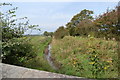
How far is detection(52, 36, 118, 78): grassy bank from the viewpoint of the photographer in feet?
7.55

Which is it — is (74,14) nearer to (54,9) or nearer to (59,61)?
(54,9)

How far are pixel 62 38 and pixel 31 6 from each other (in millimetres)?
1213

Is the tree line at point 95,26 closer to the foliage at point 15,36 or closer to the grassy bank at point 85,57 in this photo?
the grassy bank at point 85,57

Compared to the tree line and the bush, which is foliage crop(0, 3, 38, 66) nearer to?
the bush

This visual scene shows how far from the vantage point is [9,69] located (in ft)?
4.66

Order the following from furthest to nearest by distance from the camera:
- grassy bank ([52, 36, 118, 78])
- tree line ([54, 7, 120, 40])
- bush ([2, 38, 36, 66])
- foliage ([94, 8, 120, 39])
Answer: foliage ([94, 8, 120, 39]), tree line ([54, 7, 120, 40]), grassy bank ([52, 36, 118, 78]), bush ([2, 38, 36, 66])

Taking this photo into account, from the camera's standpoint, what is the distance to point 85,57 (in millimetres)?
2740

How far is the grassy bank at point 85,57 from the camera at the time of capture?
230 centimetres

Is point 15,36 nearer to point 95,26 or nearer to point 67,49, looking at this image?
point 67,49

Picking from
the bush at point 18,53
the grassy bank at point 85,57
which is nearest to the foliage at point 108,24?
the grassy bank at point 85,57

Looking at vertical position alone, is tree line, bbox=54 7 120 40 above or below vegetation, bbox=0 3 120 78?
above

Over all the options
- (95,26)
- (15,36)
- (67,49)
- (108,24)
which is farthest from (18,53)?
(108,24)

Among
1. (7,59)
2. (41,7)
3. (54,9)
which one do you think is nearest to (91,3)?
(54,9)

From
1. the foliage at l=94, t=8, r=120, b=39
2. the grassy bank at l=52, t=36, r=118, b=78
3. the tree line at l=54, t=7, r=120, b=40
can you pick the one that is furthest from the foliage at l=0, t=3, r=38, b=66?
the foliage at l=94, t=8, r=120, b=39
